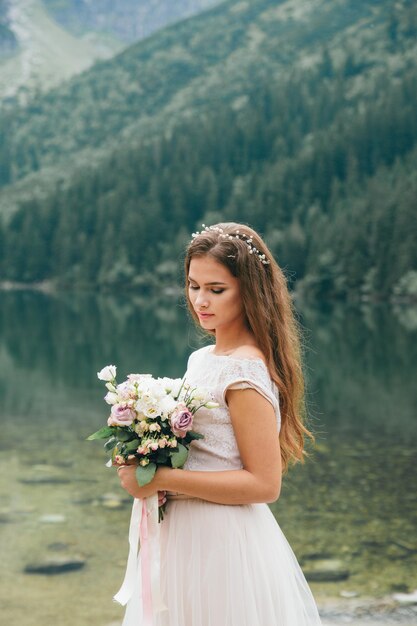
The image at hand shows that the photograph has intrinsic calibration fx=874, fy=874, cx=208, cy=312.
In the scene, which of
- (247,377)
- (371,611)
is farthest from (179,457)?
(371,611)

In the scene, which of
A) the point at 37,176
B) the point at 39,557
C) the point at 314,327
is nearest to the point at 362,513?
the point at 39,557

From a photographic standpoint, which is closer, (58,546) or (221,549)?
(221,549)

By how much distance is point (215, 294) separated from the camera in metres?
3.27

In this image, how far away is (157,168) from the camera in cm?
14138

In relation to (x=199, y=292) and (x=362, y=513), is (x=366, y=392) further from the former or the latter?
(x=199, y=292)

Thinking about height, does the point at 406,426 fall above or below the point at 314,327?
below

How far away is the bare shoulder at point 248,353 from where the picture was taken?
3.19m

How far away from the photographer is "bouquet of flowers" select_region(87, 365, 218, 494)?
9.96 feet

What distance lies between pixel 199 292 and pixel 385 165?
126m

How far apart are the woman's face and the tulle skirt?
2.26 ft

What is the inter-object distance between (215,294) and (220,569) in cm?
100

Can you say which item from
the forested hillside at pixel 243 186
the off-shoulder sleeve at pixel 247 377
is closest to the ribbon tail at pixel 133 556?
the off-shoulder sleeve at pixel 247 377

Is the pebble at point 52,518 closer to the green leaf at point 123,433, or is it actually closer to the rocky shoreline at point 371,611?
the rocky shoreline at point 371,611

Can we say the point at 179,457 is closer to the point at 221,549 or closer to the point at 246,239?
the point at 221,549
